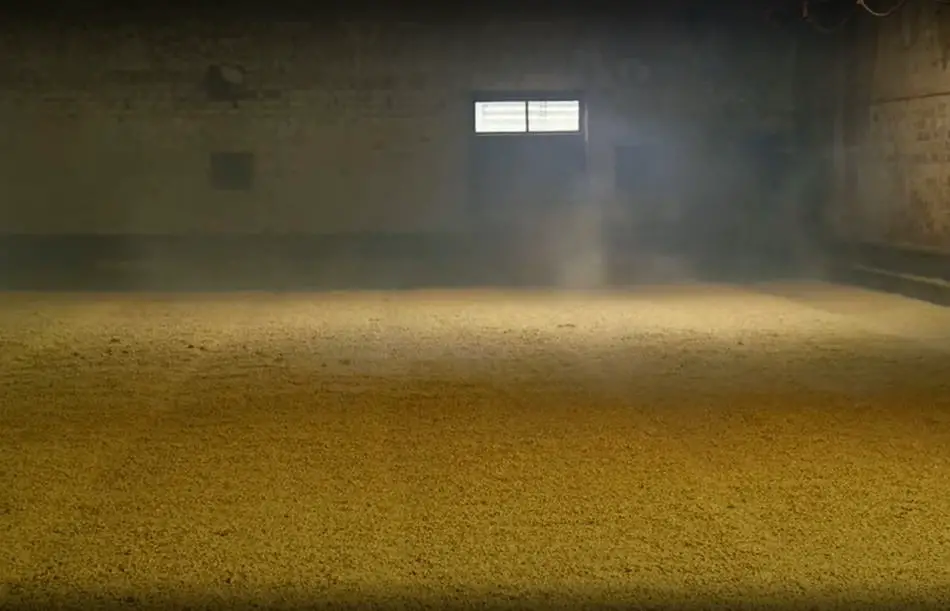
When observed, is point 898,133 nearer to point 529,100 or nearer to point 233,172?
point 529,100

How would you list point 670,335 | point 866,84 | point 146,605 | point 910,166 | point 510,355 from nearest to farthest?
point 146,605
point 510,355
point 670,335
point 910,166
point 866,84

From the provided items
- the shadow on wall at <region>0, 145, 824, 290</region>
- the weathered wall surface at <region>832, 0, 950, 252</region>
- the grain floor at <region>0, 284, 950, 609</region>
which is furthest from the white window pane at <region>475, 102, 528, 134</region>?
the grain floor at <region>0, 284, 950, 609</region>

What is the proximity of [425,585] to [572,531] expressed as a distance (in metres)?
0.72

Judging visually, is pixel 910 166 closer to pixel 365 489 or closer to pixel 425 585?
pixel 365 489

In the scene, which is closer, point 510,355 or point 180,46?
point 510,355

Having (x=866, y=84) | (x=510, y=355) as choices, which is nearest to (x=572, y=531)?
(x=510, y=355)

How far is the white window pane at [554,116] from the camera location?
1395 centimetres

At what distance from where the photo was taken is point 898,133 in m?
11.9

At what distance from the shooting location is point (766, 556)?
12.6ft

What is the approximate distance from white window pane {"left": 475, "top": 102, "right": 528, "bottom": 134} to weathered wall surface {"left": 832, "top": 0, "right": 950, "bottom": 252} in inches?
147

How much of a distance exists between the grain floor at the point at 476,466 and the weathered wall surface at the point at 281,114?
488 cm

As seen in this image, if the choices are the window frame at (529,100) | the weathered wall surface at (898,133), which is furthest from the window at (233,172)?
the weathered wall surface at (898,133)

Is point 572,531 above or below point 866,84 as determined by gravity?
below

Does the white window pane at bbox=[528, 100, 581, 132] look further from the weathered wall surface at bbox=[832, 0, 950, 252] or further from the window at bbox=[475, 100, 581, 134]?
the weathered wall surface at bbox=[832, 0, 950, 252]
